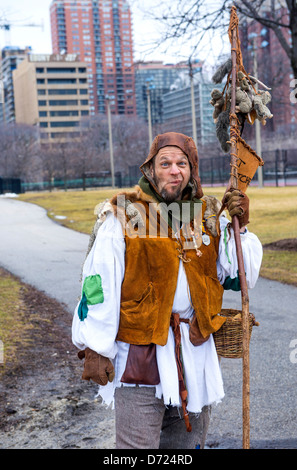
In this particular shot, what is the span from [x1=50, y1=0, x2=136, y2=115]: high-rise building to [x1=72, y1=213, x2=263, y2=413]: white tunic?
125437 millimetres

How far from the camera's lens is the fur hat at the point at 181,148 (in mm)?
3043

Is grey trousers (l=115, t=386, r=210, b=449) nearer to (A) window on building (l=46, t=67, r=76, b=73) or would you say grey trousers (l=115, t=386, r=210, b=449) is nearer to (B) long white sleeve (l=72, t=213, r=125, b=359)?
(B) long white sleeve (l=72, t=213, r=125, b=359)

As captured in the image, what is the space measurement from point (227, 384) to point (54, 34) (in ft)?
525

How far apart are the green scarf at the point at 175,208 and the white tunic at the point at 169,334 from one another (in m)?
0.22

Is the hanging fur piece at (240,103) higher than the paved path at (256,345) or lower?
higher

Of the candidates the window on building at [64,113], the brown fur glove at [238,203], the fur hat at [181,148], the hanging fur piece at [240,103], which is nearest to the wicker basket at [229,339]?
the brown fur glove at [238,203]

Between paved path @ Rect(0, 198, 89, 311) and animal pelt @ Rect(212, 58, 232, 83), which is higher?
animal pelt @ Rect(212, 58, 232, 83)

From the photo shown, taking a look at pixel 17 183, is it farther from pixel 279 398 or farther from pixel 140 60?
pixel 279 398

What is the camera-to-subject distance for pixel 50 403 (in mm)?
5066

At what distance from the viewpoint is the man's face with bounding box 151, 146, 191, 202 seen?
3006 mm

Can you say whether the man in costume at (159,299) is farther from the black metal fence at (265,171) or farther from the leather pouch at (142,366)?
the black metal fence at (265,171)

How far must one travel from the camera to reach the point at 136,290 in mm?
2906

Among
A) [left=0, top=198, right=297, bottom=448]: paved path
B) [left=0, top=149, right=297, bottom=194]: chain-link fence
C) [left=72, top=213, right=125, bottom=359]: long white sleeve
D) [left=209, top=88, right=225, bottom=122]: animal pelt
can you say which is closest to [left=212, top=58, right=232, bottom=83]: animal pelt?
[left=209, top=88, right=225, bottom=122]: animal pelt

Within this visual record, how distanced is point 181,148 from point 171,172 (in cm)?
14
